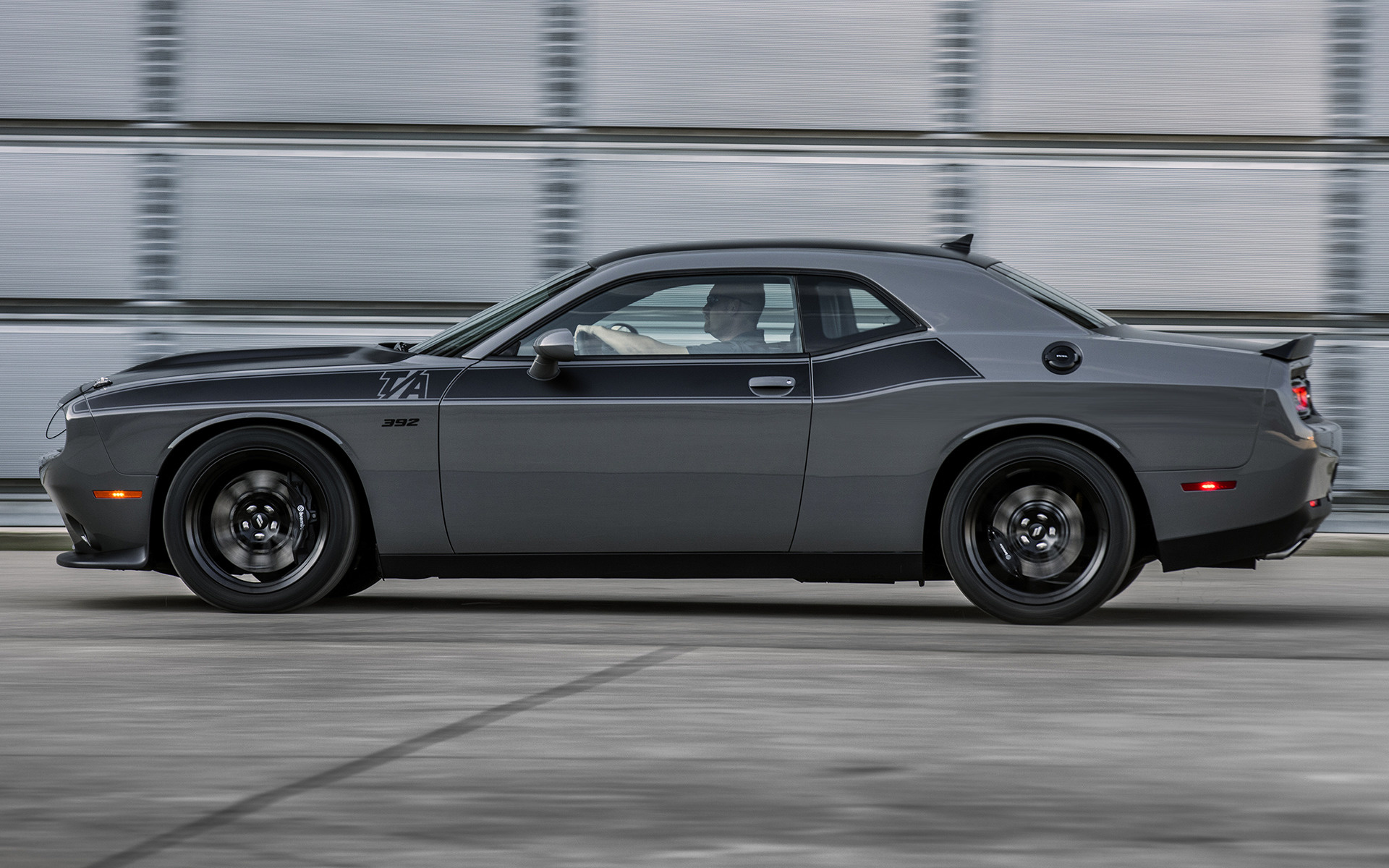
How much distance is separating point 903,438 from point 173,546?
2915mm

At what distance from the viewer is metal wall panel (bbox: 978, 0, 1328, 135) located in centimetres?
1101

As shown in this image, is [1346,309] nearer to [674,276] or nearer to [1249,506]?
[1249,506]

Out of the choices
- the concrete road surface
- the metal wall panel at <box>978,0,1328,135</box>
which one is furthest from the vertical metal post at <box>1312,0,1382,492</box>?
the concrete road surface

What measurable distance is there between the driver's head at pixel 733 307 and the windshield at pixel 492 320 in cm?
55

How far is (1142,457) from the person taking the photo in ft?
21.4

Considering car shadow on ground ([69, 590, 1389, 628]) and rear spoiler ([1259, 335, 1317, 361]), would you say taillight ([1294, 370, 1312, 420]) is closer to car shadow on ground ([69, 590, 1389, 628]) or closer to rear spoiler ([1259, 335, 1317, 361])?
rear spoiler ([1259, 335, 1317, 361])

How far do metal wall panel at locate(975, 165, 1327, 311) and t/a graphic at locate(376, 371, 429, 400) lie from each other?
5.20 meters

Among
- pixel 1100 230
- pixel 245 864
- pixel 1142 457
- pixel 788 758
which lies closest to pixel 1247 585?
pixel 1142 457

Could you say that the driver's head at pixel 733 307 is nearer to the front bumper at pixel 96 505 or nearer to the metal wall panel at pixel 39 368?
the front bumper at pixel 96 505

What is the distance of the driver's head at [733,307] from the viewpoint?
22.4ft

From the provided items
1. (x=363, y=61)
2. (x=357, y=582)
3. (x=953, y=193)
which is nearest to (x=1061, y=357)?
(x=357, y=582)

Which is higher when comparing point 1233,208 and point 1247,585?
point 1233,208

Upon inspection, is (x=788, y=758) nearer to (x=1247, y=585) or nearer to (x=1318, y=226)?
(x=1247, y=585)

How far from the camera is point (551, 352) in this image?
6.62 meters
